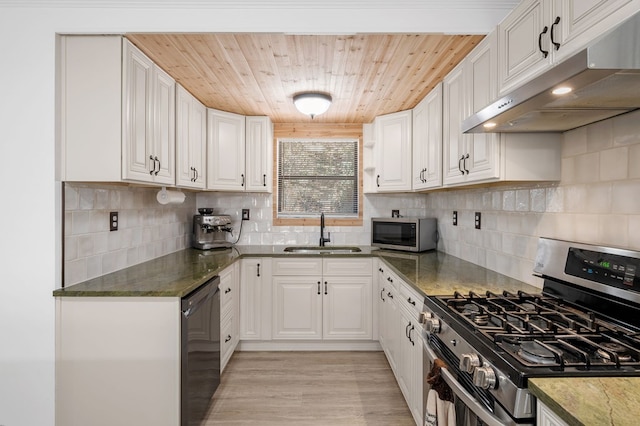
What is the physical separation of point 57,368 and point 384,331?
86.1 inches

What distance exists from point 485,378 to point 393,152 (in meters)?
2.47

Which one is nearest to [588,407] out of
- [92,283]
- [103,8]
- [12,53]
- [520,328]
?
[520,328]

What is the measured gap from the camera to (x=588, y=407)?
767 millimetres

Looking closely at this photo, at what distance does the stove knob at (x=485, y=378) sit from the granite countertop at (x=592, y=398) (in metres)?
0.14

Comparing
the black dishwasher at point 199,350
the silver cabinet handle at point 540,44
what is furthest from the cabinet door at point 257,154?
the silver cabinet handle at point 540,44

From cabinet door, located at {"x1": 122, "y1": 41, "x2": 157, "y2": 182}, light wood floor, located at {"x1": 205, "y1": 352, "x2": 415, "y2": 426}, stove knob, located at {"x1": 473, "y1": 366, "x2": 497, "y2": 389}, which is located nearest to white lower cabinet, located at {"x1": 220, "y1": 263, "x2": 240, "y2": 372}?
light wood floor, located at {"x1": 205, "y1": 352, "x2": 415, "y2": 426}

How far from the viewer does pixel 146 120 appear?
6.78ft

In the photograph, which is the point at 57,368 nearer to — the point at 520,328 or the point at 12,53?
the point at 12,53

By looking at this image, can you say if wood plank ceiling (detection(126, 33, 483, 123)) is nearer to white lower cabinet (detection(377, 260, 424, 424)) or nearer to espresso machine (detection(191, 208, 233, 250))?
espresso machine (detection(191, 208, 233, 250))

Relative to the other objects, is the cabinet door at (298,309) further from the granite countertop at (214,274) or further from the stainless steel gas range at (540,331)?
the stainless steel gas range at (540,331)

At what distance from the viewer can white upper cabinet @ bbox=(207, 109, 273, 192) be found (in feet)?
10.4

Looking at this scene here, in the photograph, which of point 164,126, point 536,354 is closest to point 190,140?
point 164,126

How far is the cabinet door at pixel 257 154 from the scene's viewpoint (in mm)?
3379

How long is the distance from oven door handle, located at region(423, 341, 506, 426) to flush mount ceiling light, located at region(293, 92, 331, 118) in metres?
2.09
